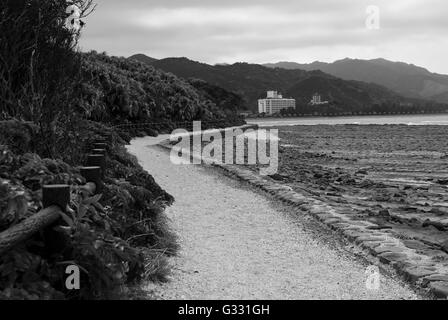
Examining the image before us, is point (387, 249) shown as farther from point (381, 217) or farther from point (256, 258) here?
point (381, 217)

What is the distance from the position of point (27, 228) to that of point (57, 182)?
1.17 m

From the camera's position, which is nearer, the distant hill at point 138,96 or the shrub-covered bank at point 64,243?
the shrub-covered bank at point 64,243

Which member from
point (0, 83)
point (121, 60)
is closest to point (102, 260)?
point (0, 83)

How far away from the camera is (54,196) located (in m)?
3.62

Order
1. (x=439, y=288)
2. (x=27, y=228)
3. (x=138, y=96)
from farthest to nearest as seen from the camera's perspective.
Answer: (x=138, y=96) < (x=439, y=288) < (x=27, y=228)

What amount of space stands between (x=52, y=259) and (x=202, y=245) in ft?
10.0

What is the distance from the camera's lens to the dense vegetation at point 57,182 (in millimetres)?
3494

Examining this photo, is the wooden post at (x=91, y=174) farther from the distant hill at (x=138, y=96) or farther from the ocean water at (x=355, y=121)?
the ocean water at (x=355, y=121)

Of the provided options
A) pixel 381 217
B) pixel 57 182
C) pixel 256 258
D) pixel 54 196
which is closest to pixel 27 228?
pixel 54 196

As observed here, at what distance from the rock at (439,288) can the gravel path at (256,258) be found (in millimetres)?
182

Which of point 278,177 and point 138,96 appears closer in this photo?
point 278,177

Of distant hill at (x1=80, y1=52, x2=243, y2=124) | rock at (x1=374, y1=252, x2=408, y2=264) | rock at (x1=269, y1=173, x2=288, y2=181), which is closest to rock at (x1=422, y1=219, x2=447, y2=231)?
rock at (x1=374, y1=252, x2=408, y2=264)

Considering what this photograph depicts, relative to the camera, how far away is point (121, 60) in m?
41.2

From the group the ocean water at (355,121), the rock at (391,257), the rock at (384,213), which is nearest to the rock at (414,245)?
the rock at (391,257)
